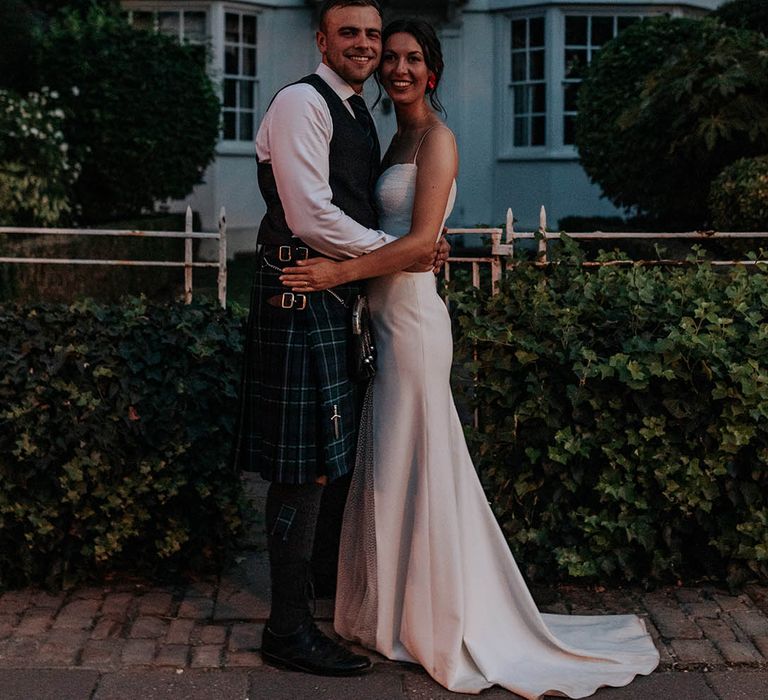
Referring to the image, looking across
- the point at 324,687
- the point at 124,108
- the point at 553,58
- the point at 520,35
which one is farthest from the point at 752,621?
the point at 520,35

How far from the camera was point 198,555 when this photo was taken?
422 centimetres

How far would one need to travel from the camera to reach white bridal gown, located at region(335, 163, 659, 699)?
11.5 feet

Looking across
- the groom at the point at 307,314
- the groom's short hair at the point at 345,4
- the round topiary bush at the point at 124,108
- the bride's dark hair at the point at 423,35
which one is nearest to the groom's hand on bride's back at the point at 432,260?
the groom at the point at 307,314

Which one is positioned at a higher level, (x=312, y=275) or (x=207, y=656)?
(x=312, y=275)

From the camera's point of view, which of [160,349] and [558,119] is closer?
[160,349]

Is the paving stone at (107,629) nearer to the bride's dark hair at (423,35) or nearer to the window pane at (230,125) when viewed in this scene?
the bride's dark hair at (423,35)

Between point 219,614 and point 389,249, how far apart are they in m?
1.39

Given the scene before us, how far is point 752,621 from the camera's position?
12.9 ft

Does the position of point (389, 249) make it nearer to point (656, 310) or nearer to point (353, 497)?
point (353, 497)

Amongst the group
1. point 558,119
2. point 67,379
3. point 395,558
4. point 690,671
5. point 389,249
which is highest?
point 558,119

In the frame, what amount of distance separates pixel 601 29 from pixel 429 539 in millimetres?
13699

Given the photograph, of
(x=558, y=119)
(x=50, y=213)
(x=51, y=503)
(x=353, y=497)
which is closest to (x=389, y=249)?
(x=353, y=497)

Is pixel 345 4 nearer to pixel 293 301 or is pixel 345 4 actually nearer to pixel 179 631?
pixel 293 301

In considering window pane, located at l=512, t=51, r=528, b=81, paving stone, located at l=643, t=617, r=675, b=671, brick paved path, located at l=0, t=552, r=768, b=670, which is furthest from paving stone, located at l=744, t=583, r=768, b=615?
window pane, located at l=512, t=51, r=528, b=81
